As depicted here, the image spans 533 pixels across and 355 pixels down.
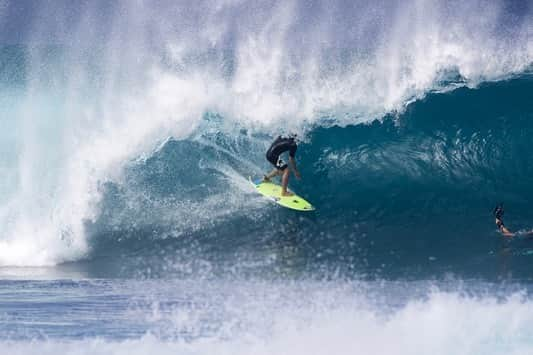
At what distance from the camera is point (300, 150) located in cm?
1448

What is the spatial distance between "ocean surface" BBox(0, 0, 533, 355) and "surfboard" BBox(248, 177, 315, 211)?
0.56ft

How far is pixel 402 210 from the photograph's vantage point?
12.8 m

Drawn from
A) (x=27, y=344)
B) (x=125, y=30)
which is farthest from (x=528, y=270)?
(x=125, y=30)

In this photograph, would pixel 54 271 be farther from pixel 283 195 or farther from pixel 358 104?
pixel 358 104

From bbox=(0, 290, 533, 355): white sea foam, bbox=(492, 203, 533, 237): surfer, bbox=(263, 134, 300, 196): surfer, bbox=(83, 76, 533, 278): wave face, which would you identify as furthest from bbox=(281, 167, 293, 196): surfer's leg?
bbox=(0, 290, 533, 355): white sea foam

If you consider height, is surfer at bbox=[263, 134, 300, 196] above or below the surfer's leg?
above

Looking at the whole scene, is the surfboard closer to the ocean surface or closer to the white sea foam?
the ocean surface

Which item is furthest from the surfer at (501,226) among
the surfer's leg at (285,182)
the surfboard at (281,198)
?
the surfer's leg at (285,182)

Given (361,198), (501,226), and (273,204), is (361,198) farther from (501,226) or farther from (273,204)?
(501,226)

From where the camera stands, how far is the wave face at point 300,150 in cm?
1174

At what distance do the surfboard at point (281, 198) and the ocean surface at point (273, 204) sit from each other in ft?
0.56

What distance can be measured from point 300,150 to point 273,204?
7.46ft

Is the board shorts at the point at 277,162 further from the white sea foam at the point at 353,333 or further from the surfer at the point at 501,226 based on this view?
the white sea foam at the point at 353,333

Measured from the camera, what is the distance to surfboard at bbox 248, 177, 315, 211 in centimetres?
1230
